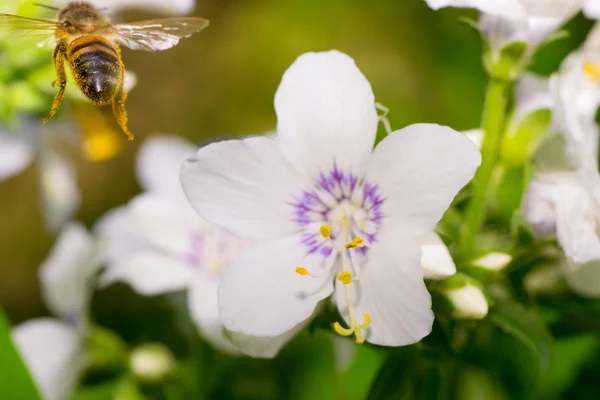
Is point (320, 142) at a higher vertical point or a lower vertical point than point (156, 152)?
higher

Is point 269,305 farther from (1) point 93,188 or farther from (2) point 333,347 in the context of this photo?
(1) point 93,188

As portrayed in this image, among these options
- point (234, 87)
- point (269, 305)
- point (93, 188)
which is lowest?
point (93, 188)

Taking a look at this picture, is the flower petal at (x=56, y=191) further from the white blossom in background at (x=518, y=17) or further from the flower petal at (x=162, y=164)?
the white blossom in background at (x=518, y=17)

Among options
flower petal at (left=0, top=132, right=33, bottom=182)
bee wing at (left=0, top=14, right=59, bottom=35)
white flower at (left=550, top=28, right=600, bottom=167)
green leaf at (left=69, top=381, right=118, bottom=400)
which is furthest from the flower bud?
white flower at (left=550, top=28, right=600, bottom=167)

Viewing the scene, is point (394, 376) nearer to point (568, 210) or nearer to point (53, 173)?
point (568, 210)

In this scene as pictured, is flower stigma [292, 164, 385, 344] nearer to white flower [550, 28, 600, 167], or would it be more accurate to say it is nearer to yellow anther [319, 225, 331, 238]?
yellow anther [319, 225, 331, 238]

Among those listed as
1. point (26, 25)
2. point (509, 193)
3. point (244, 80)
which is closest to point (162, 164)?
point (26, 25)

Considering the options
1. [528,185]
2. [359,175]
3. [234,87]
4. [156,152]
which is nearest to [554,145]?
[528,185]
